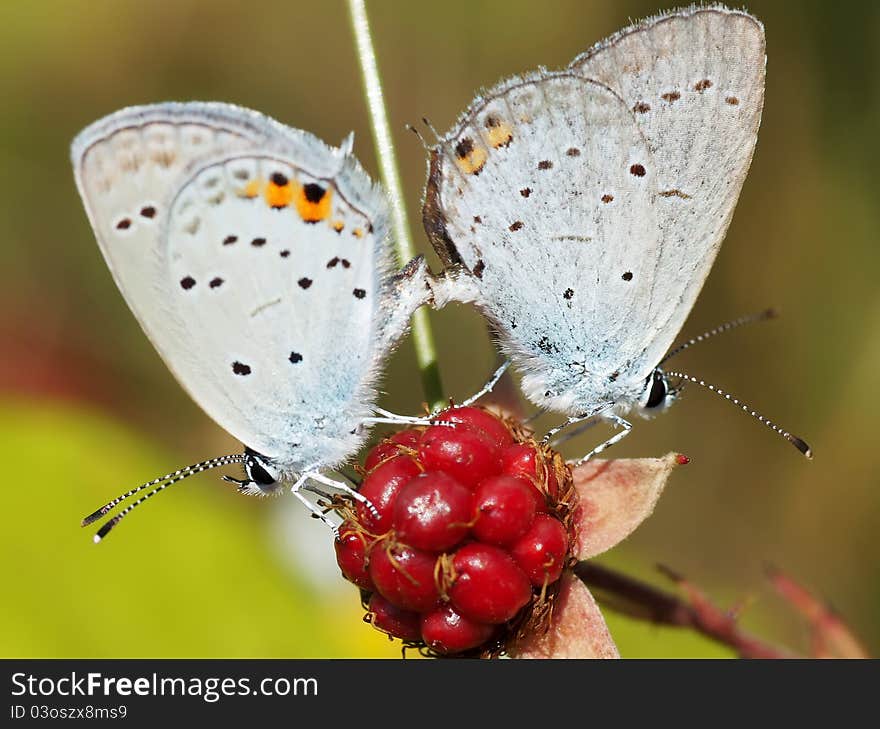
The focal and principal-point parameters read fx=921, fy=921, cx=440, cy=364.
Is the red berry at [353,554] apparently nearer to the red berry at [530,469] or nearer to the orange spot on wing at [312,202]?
the red berry at [530,469]

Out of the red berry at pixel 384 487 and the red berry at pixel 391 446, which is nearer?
the red berry at pixel 384 487

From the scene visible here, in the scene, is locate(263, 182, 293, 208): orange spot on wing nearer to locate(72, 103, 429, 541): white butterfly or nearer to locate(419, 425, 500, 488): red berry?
locate(72, 103, 429, 541): white butterfly

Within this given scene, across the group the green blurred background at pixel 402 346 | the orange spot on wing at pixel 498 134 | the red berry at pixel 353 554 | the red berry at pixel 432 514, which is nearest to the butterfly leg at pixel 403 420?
the red berry at pixel 432 514

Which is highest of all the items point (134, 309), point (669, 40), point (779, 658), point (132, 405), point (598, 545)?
point (669, 40)

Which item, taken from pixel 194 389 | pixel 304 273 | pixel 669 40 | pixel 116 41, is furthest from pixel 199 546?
pixel 116 41

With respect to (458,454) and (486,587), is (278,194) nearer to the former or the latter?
(458,454)

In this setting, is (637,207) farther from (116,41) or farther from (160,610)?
(116,41)

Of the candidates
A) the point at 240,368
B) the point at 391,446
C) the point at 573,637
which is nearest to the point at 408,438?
the point at 391,446
